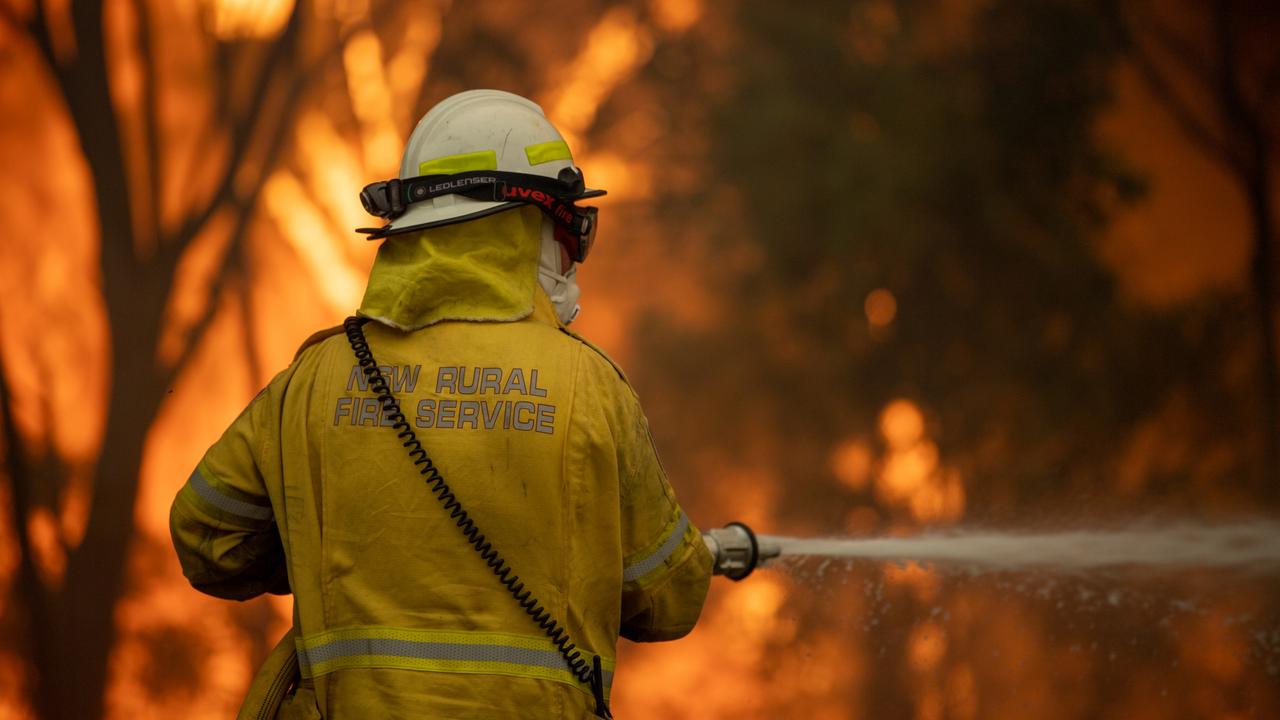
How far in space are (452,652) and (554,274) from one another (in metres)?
0.76

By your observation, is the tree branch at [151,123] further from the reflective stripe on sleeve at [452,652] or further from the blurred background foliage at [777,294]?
the reflective stripe on sleeve at [452,652]

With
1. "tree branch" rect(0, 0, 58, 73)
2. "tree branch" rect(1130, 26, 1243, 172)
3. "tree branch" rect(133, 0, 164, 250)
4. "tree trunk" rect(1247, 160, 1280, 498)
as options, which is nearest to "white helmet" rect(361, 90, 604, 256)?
"tree branch" rect(133, 0, 164, 250)

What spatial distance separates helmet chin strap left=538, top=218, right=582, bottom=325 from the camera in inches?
94.6

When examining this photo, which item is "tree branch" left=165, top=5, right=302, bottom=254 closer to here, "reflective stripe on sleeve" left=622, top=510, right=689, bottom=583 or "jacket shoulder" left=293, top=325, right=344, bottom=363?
"jacket shoulder" left=293, top=325, right=344, bottom=363

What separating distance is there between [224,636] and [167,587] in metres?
0.29

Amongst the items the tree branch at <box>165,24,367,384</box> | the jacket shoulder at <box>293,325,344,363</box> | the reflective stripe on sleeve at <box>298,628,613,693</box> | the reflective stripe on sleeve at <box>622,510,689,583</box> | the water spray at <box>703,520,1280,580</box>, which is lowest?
the water spray at <box>703,520,1280,580</box>

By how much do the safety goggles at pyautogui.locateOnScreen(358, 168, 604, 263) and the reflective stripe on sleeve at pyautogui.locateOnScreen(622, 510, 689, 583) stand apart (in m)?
0.63

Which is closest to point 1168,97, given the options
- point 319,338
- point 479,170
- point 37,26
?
point 479,170

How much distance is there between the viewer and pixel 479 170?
2336 millimetres

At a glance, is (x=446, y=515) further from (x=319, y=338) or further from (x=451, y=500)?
(x=319, y=338)

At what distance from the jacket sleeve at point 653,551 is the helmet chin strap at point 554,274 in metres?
0.35

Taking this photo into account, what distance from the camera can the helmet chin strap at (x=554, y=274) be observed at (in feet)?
7.88

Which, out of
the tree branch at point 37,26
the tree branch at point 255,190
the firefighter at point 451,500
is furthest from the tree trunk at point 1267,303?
the tree branch at point 37,26

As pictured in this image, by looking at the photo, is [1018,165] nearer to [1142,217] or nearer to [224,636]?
[1142,217]
